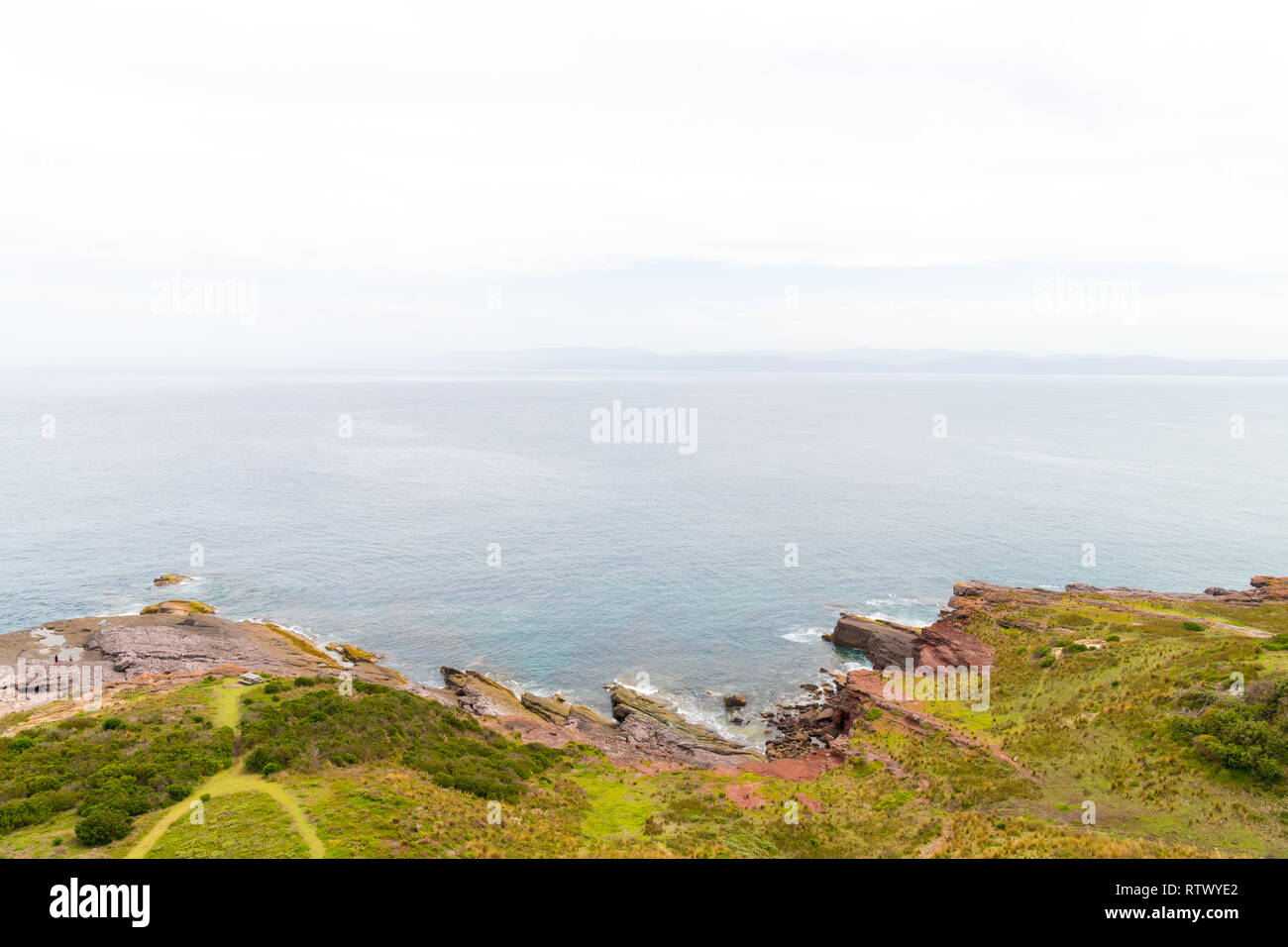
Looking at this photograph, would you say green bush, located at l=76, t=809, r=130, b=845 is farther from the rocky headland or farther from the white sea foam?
the white sea foam

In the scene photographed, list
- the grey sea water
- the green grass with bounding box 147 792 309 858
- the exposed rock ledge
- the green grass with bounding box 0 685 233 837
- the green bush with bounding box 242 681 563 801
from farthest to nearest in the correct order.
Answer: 1. the grey sea water
2. the exposed rock ledge
3. the green bush with bounding box 242 681 563 801
4. the green grass with bounding box 0 685 233 837
5. the green grass with bounding box 147 792 309 858

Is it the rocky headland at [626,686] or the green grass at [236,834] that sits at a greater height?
the green grass at [236,834]

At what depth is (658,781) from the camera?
122 ft

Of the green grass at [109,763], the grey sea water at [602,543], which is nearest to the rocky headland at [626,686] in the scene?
the grey sea water at [602,543]

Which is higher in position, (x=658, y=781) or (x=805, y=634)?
(x=658, y=781)

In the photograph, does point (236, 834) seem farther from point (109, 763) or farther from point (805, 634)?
point (805, 634)

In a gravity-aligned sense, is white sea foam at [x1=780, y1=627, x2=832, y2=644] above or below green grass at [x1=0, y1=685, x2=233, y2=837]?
below

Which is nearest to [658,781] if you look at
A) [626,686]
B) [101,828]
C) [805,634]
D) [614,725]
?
[614,725]

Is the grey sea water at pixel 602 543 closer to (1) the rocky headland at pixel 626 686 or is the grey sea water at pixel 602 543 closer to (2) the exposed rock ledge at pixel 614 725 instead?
(2) the exposed rock ledge at pixel 614 725

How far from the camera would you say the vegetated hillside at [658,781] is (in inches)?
949

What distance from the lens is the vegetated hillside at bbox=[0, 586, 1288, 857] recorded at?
2411 cm

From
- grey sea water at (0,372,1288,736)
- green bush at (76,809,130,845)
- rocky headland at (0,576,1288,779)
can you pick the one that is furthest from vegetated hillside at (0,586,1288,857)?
grey sea water at (0,372,1288,736)

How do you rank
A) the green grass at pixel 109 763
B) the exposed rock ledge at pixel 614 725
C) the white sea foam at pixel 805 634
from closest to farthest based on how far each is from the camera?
the green grass at pixel 109 763, the exposed rock ledge at pixel 614 725, the white sea foam at pixel 805 634

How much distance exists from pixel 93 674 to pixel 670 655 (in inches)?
1854
